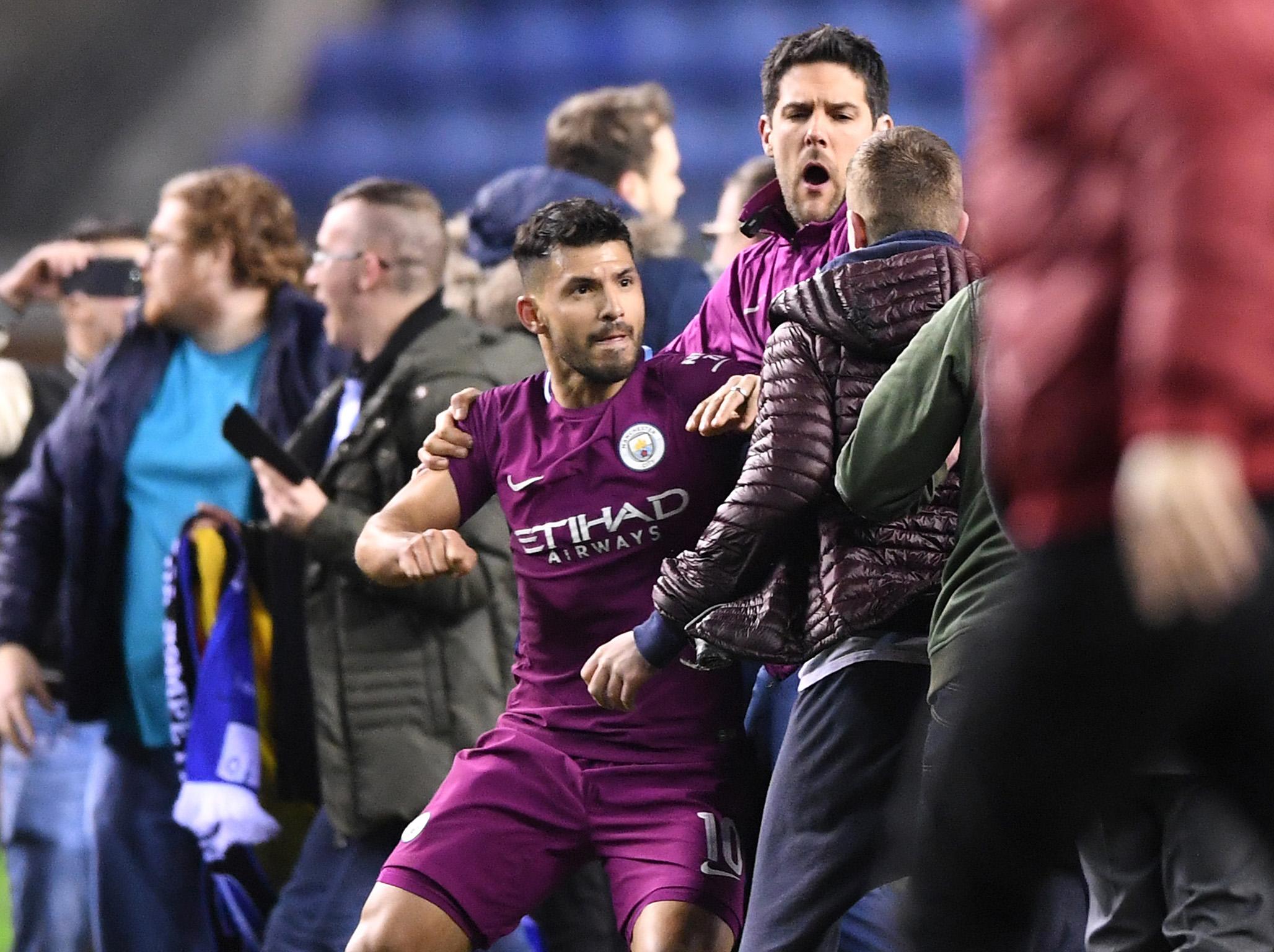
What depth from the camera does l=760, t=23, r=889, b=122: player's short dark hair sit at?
3945 millimetres

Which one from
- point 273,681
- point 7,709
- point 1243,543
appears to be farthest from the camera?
point 7,709

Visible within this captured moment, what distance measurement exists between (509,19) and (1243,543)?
11.3m

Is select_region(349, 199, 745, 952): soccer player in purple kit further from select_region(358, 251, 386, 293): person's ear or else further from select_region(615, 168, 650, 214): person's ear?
select_region(615, 168, 650, 214): person's ear

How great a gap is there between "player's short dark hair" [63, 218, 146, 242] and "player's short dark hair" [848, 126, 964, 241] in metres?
3.54

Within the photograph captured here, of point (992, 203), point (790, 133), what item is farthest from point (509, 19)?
point (992, 203)

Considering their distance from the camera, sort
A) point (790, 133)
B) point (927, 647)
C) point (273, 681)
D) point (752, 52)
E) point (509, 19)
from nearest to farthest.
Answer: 1. point (927, 647)
2. point (790, 133)
3. point (273, 681)
4. point (752, 52)
5. point (509, 19)

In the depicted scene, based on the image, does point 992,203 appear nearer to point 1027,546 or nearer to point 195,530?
point 1027,546

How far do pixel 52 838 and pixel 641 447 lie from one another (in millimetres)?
2911

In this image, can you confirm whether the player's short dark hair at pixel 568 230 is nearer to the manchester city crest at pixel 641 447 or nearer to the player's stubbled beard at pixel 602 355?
the player's stubbled beard at pixel 602 355

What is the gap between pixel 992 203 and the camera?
90.8 inches

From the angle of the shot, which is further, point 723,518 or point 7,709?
point 7,709

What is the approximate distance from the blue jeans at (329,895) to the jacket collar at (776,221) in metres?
1.68

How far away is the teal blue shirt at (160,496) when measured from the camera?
5.09m

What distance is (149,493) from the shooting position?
5137mm
